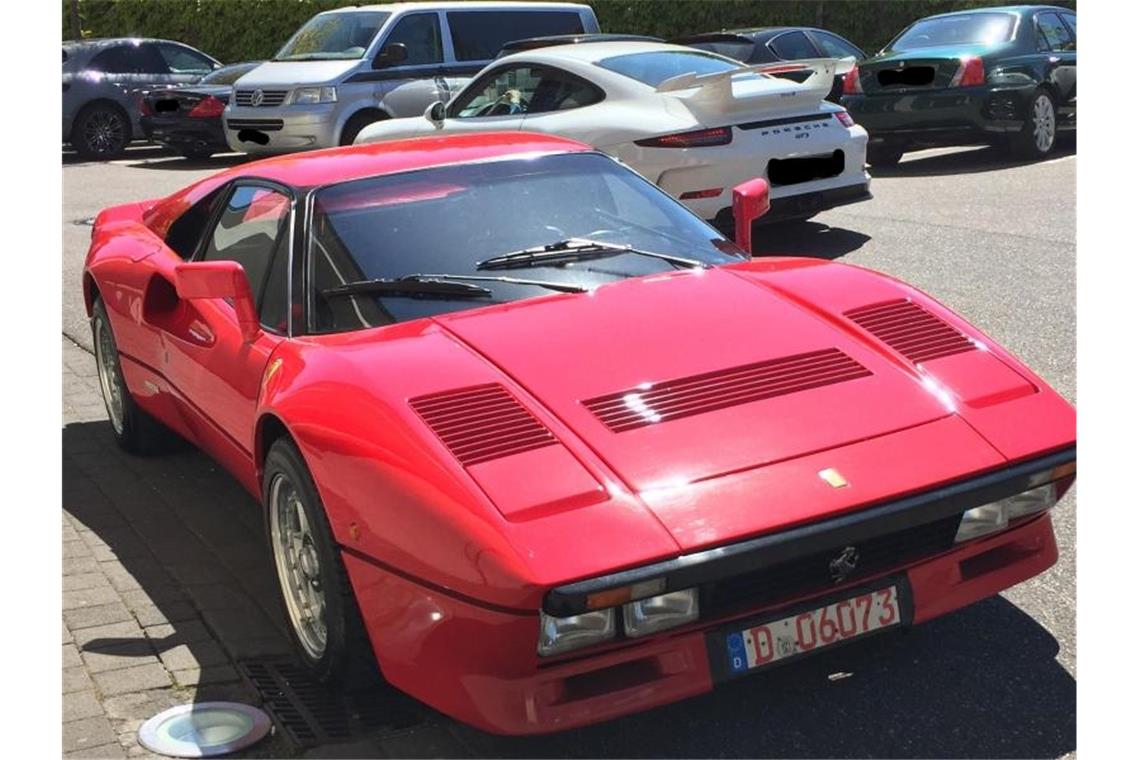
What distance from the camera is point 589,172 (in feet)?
16.5

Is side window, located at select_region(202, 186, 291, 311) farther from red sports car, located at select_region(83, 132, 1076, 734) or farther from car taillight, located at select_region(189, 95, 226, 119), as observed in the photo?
car taillight, located at select_region(189, 95, 226, 119)

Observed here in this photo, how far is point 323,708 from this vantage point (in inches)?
152

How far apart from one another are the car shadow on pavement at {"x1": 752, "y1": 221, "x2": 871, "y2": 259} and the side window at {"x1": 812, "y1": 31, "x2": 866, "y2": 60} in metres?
6.77

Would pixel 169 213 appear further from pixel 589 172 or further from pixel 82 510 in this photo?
pixel 589 172

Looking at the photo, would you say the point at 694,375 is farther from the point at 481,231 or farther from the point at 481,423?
the point at 481,231

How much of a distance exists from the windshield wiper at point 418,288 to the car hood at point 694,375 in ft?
0.45

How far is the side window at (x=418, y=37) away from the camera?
16688 millimetres

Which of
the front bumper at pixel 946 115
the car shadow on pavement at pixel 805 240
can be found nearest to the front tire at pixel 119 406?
the car shadow on pavement at pixel 805 240

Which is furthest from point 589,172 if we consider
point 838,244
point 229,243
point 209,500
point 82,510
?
point 838,244

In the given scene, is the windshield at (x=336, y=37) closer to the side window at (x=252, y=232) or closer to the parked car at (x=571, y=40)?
the parked car at (x=571, y=40)

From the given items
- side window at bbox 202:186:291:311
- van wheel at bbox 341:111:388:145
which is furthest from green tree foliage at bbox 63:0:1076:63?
side window at bbox 202:186:291:311

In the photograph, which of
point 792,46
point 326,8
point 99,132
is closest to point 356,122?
point 792,46

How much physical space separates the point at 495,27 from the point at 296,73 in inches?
89.0

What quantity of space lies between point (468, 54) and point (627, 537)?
14.2 meters
